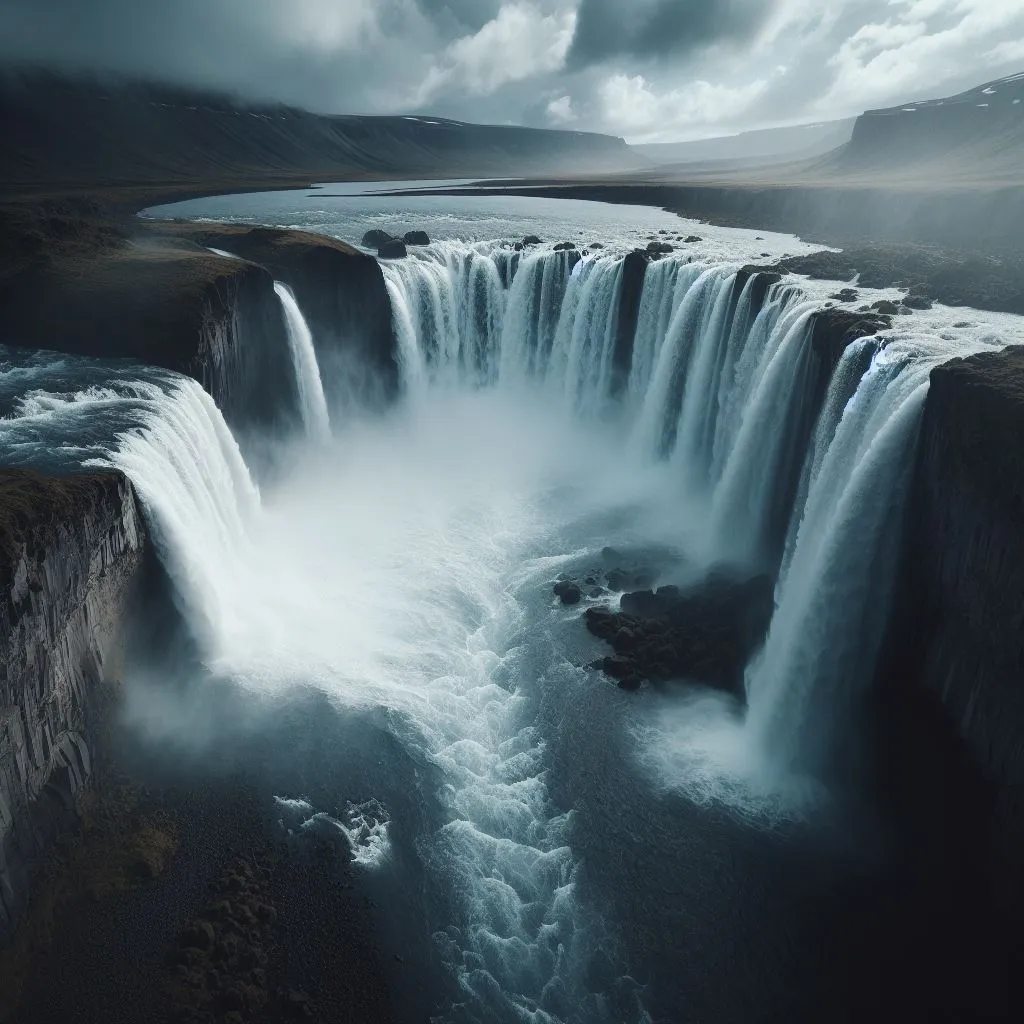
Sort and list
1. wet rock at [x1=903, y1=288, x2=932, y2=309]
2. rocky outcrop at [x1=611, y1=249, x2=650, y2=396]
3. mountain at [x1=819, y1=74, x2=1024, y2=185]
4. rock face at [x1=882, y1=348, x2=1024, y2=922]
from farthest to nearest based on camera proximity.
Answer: mountain at [x1=819, y1=74, x2=1024, y2=185]
rocky outcrop at [x1=611, y1=249, x2=650, y2=396]
wet rock at [x1=903, y1=288, x2=932, y2=309]
rock face at [x1=882, y1=348, x2=1024, y2=922]

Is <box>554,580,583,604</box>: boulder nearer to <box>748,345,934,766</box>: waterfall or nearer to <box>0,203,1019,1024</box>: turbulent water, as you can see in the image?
<box>0,203,1019,1024</box>: turbulent water

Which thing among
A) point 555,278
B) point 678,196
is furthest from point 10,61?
point 555,278

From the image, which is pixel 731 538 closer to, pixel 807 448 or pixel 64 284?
pixel 807 448

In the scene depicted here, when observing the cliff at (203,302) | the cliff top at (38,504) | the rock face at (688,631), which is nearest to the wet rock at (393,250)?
the cliff at (203,302)

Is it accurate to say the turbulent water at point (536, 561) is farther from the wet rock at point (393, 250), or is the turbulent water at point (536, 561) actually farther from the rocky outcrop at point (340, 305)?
the wet rock at point (393, 250)

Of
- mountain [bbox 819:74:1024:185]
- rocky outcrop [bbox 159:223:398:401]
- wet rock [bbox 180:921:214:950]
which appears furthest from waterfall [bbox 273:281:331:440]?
mountain [bbox 819:74:1024:185]

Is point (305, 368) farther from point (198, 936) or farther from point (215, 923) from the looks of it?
point (198, 936)

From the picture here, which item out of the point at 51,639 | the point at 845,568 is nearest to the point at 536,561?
the point at 845,568
